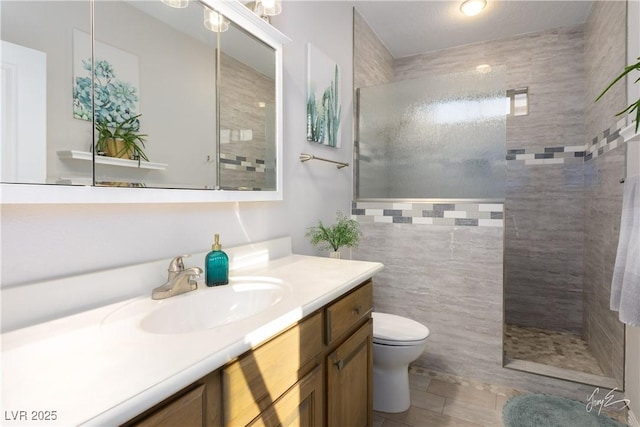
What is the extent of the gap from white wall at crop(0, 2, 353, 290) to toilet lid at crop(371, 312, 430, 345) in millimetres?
609

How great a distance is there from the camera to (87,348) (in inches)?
27.0

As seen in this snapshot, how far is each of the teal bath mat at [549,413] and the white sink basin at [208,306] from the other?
1.56 m

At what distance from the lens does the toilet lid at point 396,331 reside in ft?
5.82

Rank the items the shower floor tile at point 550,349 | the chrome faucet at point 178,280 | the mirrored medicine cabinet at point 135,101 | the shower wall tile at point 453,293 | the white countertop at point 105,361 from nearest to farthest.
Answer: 1. the white countertop at point 105,361
2. the mirrored medicine cabinet at point 135,101
3. the chrome faucet at point 178,280
4. the shower wall tile at point 453,293
5. the shower floor tile at point 550,349

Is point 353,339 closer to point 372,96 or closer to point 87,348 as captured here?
point 87,348

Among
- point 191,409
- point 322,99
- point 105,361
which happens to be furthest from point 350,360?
point 322,99

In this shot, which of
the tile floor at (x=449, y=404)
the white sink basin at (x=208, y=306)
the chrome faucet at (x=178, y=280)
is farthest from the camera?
the tile floor at (x=449, y=404)

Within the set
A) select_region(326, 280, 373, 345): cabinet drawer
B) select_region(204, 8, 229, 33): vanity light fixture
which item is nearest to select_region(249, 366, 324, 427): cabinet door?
select_region(326, 280, 373, 345): cabinet drawer

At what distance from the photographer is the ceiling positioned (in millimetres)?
2574

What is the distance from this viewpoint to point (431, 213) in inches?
90.6

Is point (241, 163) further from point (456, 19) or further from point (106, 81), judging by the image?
point (456, 19)

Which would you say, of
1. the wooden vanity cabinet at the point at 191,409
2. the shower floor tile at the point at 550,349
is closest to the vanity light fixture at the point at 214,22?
the wooden vanity cabinet at the point at 191,409

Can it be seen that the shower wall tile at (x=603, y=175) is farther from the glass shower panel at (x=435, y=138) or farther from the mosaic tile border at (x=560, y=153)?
the glass shower panel at (x=435, y=138)

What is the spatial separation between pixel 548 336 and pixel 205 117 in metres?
3.23
